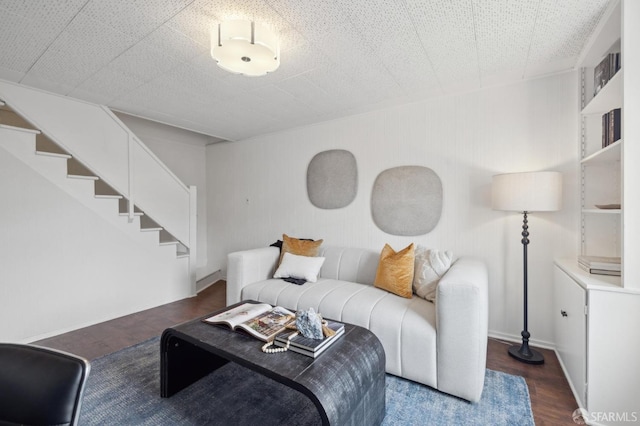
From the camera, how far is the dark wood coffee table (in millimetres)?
1231

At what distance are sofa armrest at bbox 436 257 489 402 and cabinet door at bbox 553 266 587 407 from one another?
1.60 feet

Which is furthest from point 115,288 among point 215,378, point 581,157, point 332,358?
point 581,157

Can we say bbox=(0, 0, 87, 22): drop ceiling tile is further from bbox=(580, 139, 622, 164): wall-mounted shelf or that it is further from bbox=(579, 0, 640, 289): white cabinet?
bbox=(580, 139, 622, 164): wall-mounted shelf

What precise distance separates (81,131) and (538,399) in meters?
4.41

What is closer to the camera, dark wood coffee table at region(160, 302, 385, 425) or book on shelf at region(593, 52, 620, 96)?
dark wood coffee table at region(160, 302, 385, 425)

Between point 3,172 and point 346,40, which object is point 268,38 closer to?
point 346,40

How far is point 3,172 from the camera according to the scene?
8.04 ft

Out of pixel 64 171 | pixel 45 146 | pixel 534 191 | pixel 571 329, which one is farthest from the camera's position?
pixel 45 146

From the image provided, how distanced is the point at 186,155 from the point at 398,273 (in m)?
4.13

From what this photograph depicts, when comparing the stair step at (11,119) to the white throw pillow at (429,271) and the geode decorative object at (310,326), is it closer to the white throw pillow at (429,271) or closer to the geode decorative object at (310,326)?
the geode decorative object at (310,326)

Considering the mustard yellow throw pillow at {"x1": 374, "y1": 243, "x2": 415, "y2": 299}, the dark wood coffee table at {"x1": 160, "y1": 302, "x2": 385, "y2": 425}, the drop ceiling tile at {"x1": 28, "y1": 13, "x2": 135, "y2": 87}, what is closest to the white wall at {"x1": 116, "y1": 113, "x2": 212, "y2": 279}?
the drop ceiling tile at {"x1": 28, "y1": 13, "x2": 135, "y2": 87}

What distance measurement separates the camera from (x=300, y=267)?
2.90 meters

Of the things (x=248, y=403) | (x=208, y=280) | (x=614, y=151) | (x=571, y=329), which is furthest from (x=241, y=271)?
A: (x=614, y=151)

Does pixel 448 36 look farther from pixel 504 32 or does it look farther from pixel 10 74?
pixel 10 74
